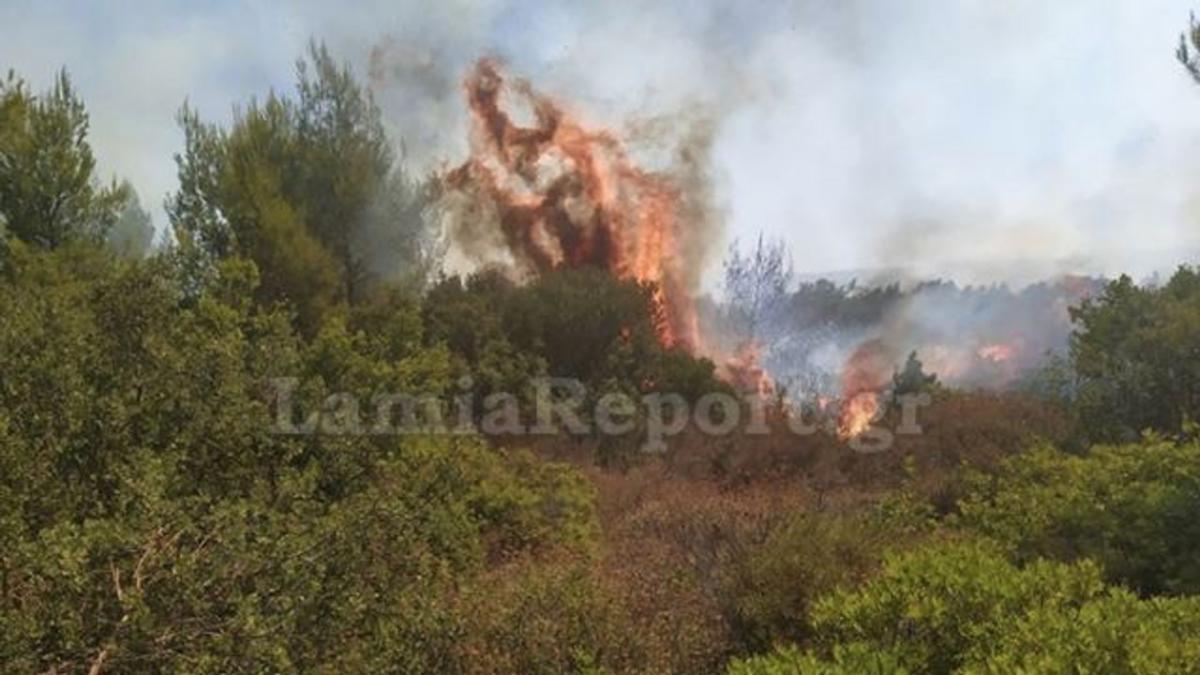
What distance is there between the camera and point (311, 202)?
2780 centimetres

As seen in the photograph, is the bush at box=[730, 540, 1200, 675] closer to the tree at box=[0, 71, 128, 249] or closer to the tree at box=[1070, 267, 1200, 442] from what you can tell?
the tree at box=[1070, 267, 1200, 442]

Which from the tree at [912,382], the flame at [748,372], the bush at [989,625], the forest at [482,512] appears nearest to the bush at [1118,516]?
the forest at [482,512]

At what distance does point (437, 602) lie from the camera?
7.95 metres

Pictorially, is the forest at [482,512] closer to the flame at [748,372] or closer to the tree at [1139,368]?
the tree at [1139,368]

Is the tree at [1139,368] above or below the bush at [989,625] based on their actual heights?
above

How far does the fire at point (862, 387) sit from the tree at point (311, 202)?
12.0 meters

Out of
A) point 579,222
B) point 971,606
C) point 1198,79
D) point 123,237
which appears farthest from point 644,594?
point 579,222

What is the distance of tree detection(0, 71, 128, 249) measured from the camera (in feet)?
72.6

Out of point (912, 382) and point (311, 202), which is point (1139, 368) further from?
point (311, 202)

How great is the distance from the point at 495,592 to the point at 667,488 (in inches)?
421

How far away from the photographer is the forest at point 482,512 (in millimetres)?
6066

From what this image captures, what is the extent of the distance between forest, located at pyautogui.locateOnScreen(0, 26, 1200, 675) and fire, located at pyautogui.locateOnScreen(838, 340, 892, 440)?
211 cm

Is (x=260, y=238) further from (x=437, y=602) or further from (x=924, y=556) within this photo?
(x=924, y=556)

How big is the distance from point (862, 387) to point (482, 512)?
81.9 feet
